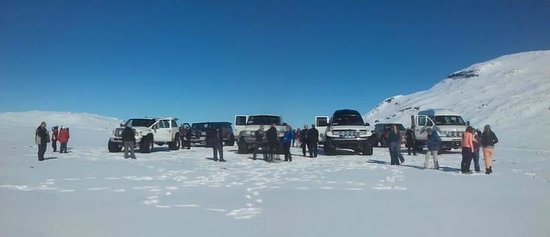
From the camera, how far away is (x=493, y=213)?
8164 millimetres

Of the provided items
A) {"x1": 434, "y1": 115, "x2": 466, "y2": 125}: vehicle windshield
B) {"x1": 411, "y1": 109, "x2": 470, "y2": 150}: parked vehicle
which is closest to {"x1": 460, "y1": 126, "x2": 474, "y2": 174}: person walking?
{"x1": 411, "y1": 109, "x2": 470, "y2": 150}: parked vehicle

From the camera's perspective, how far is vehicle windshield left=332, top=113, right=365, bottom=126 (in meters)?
24.0

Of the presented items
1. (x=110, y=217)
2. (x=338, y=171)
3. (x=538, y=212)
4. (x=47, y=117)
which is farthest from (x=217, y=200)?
(x=47, y=117)

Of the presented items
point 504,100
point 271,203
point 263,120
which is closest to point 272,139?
point 263,120

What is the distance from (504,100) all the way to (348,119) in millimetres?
57994

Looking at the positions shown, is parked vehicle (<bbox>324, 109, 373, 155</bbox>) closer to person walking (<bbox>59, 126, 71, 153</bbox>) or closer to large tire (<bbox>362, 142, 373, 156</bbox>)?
large tire (<bbox>362, 142, 373, 156</bbox>)

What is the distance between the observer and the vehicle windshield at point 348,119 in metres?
24.0

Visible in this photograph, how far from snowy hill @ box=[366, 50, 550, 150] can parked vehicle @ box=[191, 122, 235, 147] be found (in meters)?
19.7

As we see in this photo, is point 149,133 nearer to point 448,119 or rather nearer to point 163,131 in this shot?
point 163,131

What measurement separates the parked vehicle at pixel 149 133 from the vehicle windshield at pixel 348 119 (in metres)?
9.96

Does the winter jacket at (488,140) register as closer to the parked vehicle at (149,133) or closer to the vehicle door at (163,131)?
the parked vehicle at (149,133)

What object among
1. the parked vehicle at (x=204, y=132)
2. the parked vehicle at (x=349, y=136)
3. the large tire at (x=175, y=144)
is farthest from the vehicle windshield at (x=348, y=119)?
the parked vehicle at (x=204, y=132)

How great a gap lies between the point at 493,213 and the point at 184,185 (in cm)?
706

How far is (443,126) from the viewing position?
25750 mm
